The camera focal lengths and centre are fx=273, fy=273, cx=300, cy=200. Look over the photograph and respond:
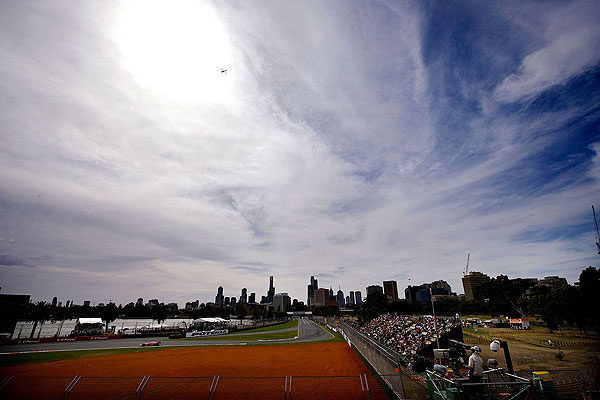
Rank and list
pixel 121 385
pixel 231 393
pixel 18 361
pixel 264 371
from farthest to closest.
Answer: pixel 18 361 → pixel 264 371 → pixel 121 385 → pixel 231 393

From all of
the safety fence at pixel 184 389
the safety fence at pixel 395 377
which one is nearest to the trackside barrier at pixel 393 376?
the safety fence at pixel 395 377

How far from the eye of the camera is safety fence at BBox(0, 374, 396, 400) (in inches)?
561

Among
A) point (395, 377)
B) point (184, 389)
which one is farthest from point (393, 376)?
point (184, 389)

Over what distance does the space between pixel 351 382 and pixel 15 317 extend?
7085 centimetres

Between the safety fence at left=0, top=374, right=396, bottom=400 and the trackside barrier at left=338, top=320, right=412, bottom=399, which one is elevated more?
the trackside barrier at left=338, top=320, right=412, bottom=399

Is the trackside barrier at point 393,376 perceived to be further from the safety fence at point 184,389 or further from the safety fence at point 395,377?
the safety fence at point 184,389

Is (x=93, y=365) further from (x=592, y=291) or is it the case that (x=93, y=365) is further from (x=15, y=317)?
(x=592, y=291)

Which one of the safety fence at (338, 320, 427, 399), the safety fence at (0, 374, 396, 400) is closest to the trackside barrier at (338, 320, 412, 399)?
the safety fence at (338, 320, 427, 399)

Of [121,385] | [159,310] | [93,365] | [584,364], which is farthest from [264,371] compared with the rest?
[159,310]

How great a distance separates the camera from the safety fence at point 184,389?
14.3 meters

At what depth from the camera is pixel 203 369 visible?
24.6 metres

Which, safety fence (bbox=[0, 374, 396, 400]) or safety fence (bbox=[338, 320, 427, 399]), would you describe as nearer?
safety fence (bbox=[0, 374, 396, 400])

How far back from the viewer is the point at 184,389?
17.4 m

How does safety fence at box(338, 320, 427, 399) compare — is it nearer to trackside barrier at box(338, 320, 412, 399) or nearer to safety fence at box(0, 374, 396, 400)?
trackside barrier at box(338, 320, 412, 399)
